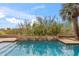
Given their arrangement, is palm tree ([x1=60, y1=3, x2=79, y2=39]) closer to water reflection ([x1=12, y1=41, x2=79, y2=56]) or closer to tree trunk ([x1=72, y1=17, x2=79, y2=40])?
tree trunk ([x1=72, y1=17, x2=79, y2=40])

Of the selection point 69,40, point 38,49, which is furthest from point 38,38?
point 69,40

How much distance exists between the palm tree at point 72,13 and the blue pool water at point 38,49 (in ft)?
0.56

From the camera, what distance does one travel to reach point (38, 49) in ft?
6.15

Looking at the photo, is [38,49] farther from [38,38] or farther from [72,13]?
[72,13]

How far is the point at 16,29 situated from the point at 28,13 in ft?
0.69

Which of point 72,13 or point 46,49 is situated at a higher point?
point 72,13

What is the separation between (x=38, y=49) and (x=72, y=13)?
0.52 meters

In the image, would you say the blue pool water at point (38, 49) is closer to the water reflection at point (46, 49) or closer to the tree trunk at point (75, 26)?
the water reflection at point (46, 49)

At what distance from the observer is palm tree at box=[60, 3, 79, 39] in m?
1.88

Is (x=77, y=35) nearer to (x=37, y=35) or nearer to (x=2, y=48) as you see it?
(x=37, y=35)

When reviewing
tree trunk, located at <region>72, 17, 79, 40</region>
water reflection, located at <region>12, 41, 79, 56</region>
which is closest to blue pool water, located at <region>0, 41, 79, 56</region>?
water reflection, located at <region>12, 41, 79, 56</region>

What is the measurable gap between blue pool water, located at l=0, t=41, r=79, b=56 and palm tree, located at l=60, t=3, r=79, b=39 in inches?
6.7

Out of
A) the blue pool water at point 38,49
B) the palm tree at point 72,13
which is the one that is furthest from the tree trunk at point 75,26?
the blue pool water at point 38,49

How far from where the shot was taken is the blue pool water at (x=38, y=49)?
73.4 inches
